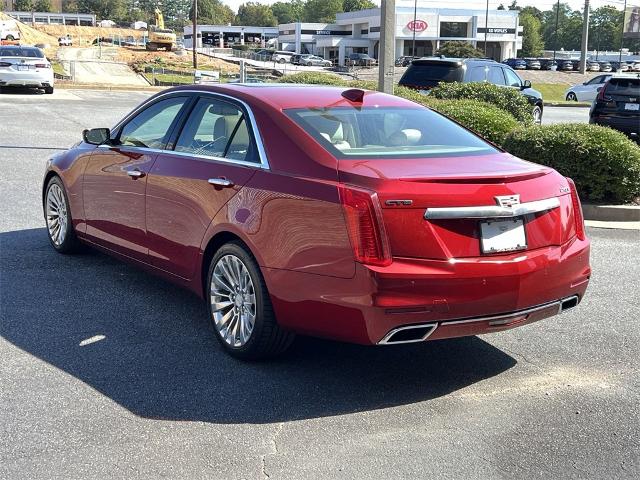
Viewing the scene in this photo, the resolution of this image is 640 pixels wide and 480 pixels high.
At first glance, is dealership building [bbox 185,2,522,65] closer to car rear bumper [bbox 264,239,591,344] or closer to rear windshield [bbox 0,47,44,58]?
rear windshield [bbox 0,47,44,58]

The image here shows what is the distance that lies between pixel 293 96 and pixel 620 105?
1414 cm

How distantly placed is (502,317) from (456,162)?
0.93 metres

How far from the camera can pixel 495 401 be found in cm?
445

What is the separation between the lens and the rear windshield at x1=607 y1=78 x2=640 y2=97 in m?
17.6

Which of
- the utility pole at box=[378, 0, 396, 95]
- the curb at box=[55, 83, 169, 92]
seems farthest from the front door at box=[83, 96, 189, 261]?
the curb at box=[55, 83, 169, 92]

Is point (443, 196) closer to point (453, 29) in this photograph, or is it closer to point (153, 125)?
point (153, 125)

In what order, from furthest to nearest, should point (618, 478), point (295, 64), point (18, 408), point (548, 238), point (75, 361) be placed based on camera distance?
point (295, 64), point (75, 361), point (548, 238), point (18, 408), point (618, 478)

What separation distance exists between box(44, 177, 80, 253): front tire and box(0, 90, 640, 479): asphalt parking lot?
68 cm

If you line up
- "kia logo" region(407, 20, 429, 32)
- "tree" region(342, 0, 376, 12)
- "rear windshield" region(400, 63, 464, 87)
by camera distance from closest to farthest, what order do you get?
1. "rear windshield" region(400, 63, 464, 87)
2. "kia logo" region(407, 20, 429, 32)
3. "tree" region(342, 0, 376, 12)

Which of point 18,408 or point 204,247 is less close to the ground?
point 204,247

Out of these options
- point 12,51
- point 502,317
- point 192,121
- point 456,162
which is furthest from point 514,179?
point 12,51

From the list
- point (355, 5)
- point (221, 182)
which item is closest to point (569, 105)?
point (221, 182)

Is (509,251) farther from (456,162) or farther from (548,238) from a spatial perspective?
(456,162)

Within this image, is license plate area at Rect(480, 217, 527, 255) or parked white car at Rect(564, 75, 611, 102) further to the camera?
parked white car at Rect(564, 75, 611, 102)
